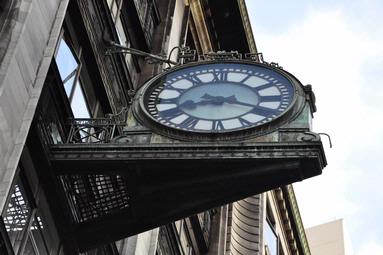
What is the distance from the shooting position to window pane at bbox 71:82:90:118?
55.2 ft

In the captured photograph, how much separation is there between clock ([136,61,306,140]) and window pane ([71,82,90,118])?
2.14 m

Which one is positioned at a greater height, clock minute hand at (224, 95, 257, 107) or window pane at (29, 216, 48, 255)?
clock minute hand at (224, 95, 257, 107)

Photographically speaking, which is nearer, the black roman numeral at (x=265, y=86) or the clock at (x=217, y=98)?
the clock at (x=217, y=98)

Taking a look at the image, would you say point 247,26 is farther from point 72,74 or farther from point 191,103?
point 191,103

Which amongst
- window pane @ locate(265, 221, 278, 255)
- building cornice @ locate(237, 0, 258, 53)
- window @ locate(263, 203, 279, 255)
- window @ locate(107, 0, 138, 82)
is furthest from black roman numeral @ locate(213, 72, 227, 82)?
window pane @ locate(265, 221, 278, 255)

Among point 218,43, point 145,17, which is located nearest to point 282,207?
point 218,43

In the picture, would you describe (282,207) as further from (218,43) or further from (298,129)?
(298,129)

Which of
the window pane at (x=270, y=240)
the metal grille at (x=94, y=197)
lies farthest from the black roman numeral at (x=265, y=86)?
the window pane at (x=270, y=240)

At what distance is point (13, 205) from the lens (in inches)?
535

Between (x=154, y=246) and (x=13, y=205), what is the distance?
22.3 ft

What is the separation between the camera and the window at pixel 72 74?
1633 centimetres

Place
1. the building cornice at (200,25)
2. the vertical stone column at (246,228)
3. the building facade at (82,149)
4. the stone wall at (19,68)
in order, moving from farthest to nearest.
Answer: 1. the vertical stone column at (246,228)
2. the building cornice at (200,25)
3. the building facade at (82,149)
4. the stone wall at (19,68)

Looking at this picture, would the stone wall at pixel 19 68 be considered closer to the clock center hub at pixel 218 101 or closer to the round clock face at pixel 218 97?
the round clock face at pixel 218 97

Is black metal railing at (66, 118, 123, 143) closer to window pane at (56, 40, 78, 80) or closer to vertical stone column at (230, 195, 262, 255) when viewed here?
window pane at (56, 40, 78, 80)
